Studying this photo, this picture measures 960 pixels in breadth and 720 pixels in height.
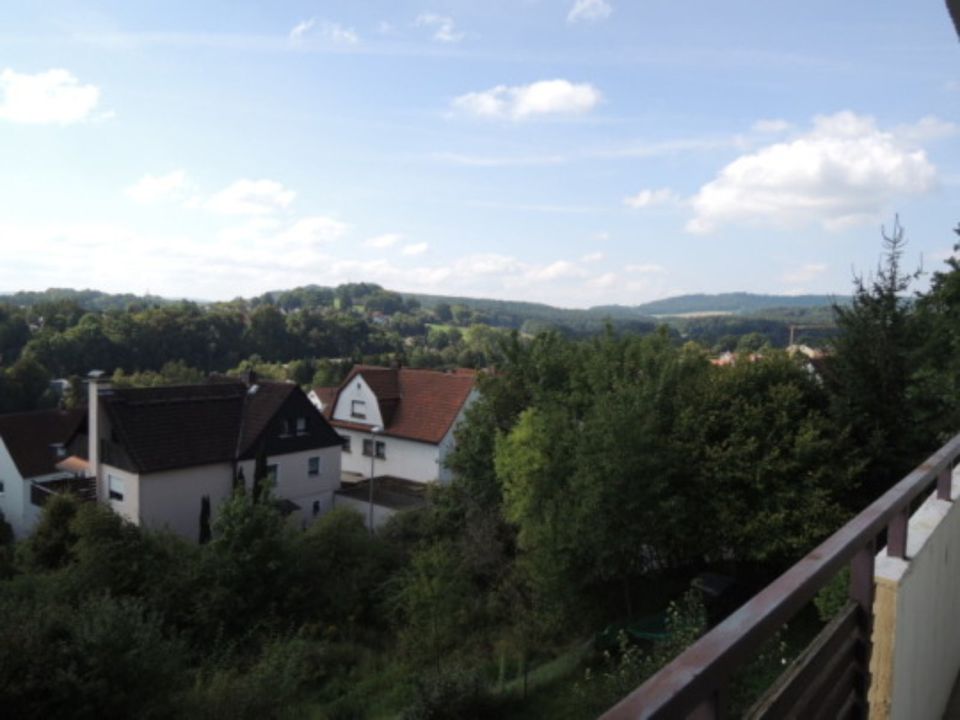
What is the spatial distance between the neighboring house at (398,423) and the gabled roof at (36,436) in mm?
11588

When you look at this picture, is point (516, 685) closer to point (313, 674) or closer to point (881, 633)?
point (313, 674)

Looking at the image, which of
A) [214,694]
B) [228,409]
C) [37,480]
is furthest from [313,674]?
[37,480]

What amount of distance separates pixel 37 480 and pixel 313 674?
21.5m

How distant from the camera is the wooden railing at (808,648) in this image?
1088 millimetres

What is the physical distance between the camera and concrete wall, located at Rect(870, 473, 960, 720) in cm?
264

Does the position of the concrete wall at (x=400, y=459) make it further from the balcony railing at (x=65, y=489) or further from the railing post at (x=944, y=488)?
the railing post at (x=944, y=488)

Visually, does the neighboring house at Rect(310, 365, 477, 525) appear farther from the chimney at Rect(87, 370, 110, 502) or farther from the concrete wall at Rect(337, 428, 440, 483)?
the chimney at Rect(87, 370, 110, 502)

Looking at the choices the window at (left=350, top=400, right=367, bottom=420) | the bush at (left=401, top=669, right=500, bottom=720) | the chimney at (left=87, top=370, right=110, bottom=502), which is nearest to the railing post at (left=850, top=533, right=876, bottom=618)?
the bush at (left=401, top=669, right=500, bottom=720)

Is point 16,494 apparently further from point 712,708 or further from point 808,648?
point 712,708

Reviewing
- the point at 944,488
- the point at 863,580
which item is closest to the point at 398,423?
the point at 944,488

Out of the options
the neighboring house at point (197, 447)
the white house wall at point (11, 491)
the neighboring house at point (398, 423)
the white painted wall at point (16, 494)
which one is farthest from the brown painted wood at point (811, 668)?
the white house wall at point (11, 491)

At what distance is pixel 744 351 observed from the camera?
52.0 ft

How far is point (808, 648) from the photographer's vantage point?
7.02 ft

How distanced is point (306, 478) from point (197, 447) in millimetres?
4692
